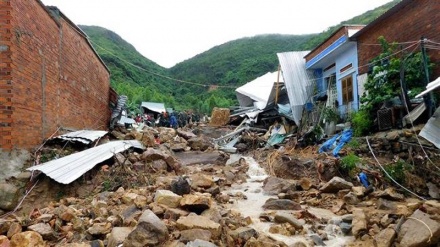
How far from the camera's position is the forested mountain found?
4122cm

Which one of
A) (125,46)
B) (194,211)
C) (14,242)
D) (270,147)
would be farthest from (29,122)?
(125,46)

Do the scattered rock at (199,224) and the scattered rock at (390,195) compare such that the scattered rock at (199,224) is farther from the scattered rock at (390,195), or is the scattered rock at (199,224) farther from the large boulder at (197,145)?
the large boulder at (197,145)

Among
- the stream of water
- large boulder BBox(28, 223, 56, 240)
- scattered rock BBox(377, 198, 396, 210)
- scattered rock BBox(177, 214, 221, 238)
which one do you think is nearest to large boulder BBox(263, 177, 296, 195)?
the stream of water

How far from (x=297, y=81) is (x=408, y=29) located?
627 centimetres

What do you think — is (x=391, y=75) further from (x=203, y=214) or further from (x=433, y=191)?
(x=203, y=214)

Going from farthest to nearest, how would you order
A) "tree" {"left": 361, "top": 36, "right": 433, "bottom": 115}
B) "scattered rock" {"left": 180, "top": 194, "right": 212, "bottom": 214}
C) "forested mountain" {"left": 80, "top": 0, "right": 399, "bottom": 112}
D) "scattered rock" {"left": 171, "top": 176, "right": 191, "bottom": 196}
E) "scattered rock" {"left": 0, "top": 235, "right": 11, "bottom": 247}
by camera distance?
1. "forested mountain" {"left": 80, "top": 0, "right": 399, "bottom": 112}
2. "tree" {"left": 361, "top": 36, "right": 433, "bottom": 115}
3. "scattered rock" {"left": 171, "top": 176, "right": 191, "bottom": 196}
4. "scattered rock" {"left": 180, "top": 194, "right": 212, "bottom": 214}
5. "scattered rock" {"left": 0, "top": 235, "right": 11, "bottom": 247}

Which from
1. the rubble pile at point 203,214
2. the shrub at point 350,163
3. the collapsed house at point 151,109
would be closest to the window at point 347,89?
the shrub at point 350,163

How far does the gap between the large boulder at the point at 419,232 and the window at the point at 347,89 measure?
8.15 meters

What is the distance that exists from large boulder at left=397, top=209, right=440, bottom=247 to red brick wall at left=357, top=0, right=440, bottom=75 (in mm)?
5458

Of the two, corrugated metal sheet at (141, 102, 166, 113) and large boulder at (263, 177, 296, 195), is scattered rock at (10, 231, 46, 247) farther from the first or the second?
corrugated metal sheet at (141, 102, 166, 113)

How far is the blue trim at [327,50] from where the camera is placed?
11.2 meters

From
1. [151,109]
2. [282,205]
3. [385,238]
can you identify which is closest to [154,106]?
[151,109]

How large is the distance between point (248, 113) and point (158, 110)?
13831mm

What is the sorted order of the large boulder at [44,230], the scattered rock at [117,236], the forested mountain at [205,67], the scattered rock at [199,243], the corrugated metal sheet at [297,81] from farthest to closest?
the forested mountain at [205,67] < the corrugated metal sheet at [297,81] < the large boulder at [44,230] < the scattered rock at [117,236] < the scattered rock at [199,243]
